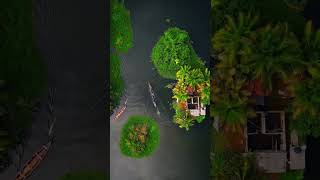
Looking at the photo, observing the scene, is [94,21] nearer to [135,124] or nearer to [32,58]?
[32,58]

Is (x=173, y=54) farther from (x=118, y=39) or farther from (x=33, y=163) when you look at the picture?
(x=33, y=163)

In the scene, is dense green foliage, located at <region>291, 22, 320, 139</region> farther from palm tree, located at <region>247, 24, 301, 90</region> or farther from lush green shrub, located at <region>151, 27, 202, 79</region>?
lush green shrub, located at <region>151, 27, 202, 79</region>

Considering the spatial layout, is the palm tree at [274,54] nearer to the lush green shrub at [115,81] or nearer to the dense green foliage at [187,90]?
the dense green foliage at [187,90]

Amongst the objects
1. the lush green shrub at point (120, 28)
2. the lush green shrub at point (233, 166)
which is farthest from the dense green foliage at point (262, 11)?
the lush green shrub at point (233, 166)

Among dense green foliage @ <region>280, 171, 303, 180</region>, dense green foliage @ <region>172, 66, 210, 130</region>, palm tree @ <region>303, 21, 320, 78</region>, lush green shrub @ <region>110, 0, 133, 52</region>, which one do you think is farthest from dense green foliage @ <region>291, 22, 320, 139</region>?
lush green shrub @ <region>110, 0, 133, 52</region>

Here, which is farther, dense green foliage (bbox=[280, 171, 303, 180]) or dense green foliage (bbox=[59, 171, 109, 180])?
dense green foliage (bbox=[280, 171, 303, 180])
